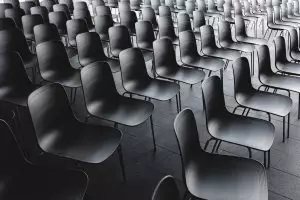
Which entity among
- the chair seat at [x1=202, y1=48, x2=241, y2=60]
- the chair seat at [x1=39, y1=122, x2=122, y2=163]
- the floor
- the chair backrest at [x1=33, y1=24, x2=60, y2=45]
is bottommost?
the floor

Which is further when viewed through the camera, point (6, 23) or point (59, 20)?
point (59, 20)

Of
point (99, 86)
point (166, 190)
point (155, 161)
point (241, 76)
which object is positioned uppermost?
point (166, 190)

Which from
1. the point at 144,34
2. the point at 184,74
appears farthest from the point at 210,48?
the point at 184,74

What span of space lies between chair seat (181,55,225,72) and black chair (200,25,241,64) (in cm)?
28

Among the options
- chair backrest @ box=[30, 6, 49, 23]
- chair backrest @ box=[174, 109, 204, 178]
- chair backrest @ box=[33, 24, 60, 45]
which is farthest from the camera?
chair backrest @ box=[30, 6, 49, 23]

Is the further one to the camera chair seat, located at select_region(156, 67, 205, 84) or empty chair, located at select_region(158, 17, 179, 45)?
empty chair, located at select_region(158, 17, 179, 45)

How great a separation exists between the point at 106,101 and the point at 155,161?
760mm

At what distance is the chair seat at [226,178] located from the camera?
6.63 ft

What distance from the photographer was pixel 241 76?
3.31 m

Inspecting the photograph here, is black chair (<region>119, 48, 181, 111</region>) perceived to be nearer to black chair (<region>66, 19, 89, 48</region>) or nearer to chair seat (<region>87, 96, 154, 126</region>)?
chair seat (<region>87, 96, 154, 126</region>)

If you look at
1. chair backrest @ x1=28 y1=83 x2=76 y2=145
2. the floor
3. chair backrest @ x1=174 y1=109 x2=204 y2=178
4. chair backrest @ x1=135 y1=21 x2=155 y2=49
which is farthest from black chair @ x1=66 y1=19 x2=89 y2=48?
chair backrest @ x1=174 y1=109 x2=204 y2=178

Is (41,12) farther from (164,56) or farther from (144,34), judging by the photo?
(164,56)

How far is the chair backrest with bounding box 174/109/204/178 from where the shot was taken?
207 cm

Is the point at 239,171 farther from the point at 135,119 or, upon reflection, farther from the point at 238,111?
the point at 238,111
